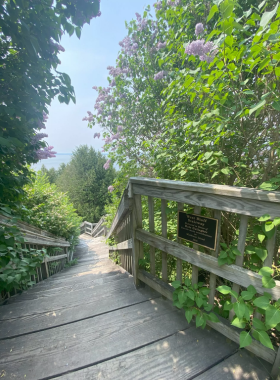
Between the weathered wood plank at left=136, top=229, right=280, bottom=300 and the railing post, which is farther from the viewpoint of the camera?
the railing post

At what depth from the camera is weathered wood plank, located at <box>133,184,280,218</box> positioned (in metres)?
0.82

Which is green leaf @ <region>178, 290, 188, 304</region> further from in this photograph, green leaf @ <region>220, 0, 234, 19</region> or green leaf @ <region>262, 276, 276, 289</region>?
green leaf @ <region>220, 0, 234, 19</region>

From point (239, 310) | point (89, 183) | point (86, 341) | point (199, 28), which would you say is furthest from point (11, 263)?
point (89, 183)

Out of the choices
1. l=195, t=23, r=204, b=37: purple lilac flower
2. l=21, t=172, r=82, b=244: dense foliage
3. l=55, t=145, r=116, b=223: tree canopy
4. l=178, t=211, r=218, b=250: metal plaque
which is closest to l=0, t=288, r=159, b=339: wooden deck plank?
l=178, t=211, r=218, b=250: metal plaque

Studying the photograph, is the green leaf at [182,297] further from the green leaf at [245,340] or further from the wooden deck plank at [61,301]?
the wooden deck plank at [61,301]

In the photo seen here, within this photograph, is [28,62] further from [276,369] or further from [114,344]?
[276,369]

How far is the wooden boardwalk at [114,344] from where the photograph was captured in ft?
3.37

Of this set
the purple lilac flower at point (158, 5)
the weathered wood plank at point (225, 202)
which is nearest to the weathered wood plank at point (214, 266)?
the weathered wood plank at point (225, 202)

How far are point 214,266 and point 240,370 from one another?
557 millimetres

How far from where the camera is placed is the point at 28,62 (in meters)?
1.67

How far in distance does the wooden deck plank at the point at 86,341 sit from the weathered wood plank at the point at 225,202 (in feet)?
3.11

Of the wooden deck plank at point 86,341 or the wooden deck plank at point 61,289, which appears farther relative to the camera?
the wooden deck plank at point 61,289

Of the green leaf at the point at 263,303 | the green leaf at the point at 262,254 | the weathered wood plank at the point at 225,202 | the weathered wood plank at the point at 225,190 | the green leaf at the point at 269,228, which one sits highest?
the weathered wood plank at the point at 225,190

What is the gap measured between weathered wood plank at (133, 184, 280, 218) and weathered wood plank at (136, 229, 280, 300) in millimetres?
327
